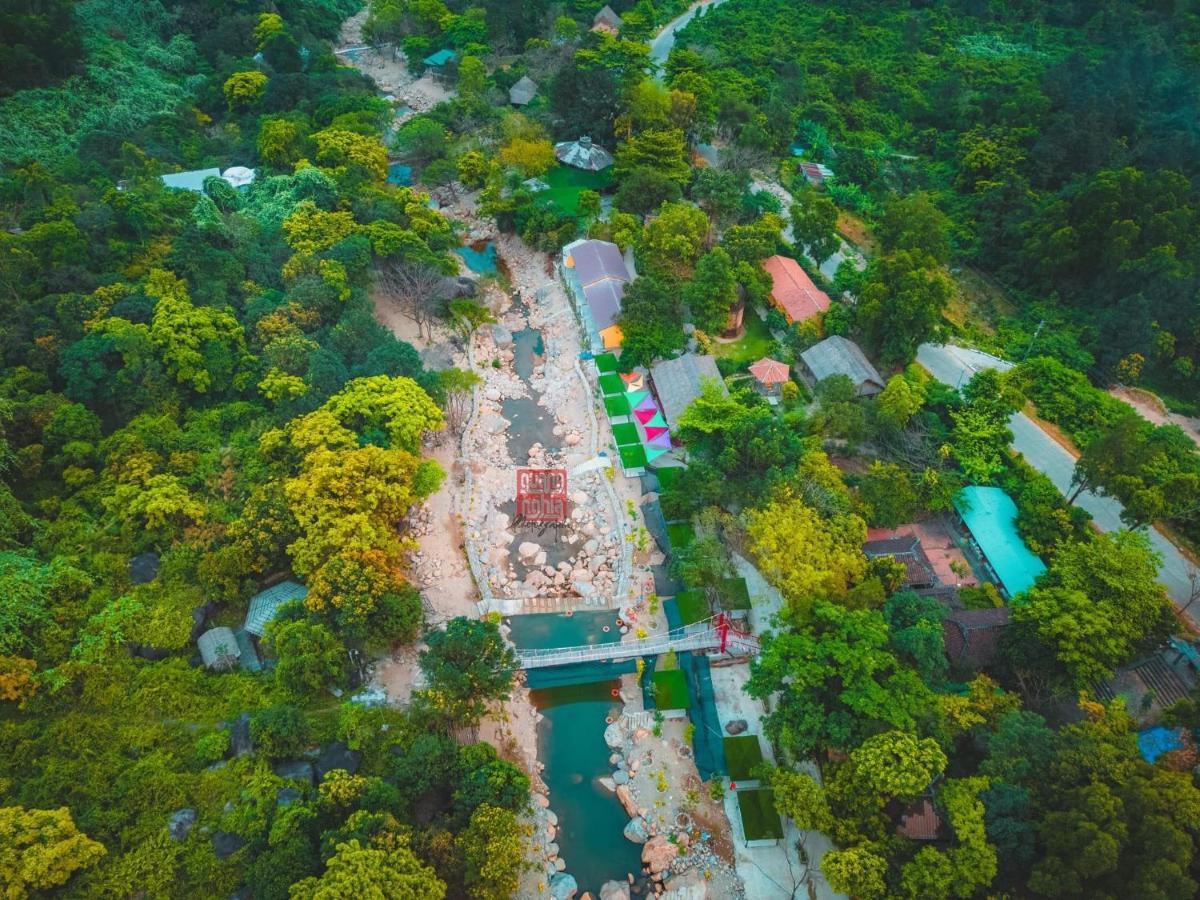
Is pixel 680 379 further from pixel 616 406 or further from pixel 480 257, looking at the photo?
pixel 480 257

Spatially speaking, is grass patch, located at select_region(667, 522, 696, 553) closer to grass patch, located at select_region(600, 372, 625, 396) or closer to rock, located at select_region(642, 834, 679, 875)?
grass patch, located at select_region(600, 372, 625, 396)

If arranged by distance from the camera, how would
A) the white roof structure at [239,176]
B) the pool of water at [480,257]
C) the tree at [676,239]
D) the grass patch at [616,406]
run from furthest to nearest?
the pool of water at [480,257], the white roof structure at [239,176], the tree at [676,239], the grass patch at [616,406]

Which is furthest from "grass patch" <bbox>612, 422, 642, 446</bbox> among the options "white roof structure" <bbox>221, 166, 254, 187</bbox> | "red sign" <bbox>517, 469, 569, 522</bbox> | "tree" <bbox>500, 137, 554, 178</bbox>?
"white roof structure" <bbox>221, 166, 254, 187</bbox>

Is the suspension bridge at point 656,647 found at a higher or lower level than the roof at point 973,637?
lower

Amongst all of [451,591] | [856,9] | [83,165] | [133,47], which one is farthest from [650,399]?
[856,9]

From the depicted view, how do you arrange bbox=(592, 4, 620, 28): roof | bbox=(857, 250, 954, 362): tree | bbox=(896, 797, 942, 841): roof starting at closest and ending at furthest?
1. bbox=(896, 797, 942, 841): roof
2. bbox=(857, 250, 954, 362): tree
3. bbox=(592, 4, 620, 28): roof

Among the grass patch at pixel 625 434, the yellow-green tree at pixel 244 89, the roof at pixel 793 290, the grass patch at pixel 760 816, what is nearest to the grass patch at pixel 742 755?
the grass patch at pixel 760 816

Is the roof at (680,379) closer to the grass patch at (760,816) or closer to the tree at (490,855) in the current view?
the grass patch at (760,816)
